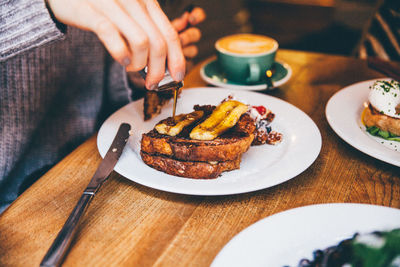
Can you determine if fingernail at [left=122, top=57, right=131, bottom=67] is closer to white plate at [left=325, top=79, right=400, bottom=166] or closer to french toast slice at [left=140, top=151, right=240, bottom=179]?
french toast slice at [left=140, top=151, right=240, bottom=179]

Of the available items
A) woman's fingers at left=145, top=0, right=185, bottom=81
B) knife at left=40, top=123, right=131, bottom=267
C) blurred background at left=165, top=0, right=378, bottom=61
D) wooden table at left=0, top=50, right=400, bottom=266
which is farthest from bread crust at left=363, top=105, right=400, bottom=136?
blurred background at left=165, top=0, right=378, bottom=61

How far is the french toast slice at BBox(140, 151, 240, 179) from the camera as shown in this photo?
904 millimetres

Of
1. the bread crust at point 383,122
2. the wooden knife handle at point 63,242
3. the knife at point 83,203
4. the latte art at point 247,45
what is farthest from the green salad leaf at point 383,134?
the wooden knife handle at point 63,242

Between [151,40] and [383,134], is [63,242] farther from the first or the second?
[383,134]

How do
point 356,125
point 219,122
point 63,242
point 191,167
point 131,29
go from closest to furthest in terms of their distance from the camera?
1. point 63,242
2. point 131,29
3. point 191,167
4. point 219,122
5. point 356,125

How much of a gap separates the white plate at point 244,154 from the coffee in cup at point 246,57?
24 centimetres

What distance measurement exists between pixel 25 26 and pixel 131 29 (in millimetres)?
326

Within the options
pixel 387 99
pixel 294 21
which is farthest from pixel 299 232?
pixel 294 21

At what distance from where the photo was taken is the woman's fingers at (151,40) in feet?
2.62

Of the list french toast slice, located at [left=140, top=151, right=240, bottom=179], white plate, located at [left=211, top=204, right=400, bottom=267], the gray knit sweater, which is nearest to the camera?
white plate, located at [left=211, top=204, right=400, bottom=267]

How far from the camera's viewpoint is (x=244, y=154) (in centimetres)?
104

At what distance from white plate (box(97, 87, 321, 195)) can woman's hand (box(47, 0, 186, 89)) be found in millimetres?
255

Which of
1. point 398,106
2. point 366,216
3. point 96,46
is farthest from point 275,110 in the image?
point 96,46

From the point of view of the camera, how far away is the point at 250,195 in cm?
88
